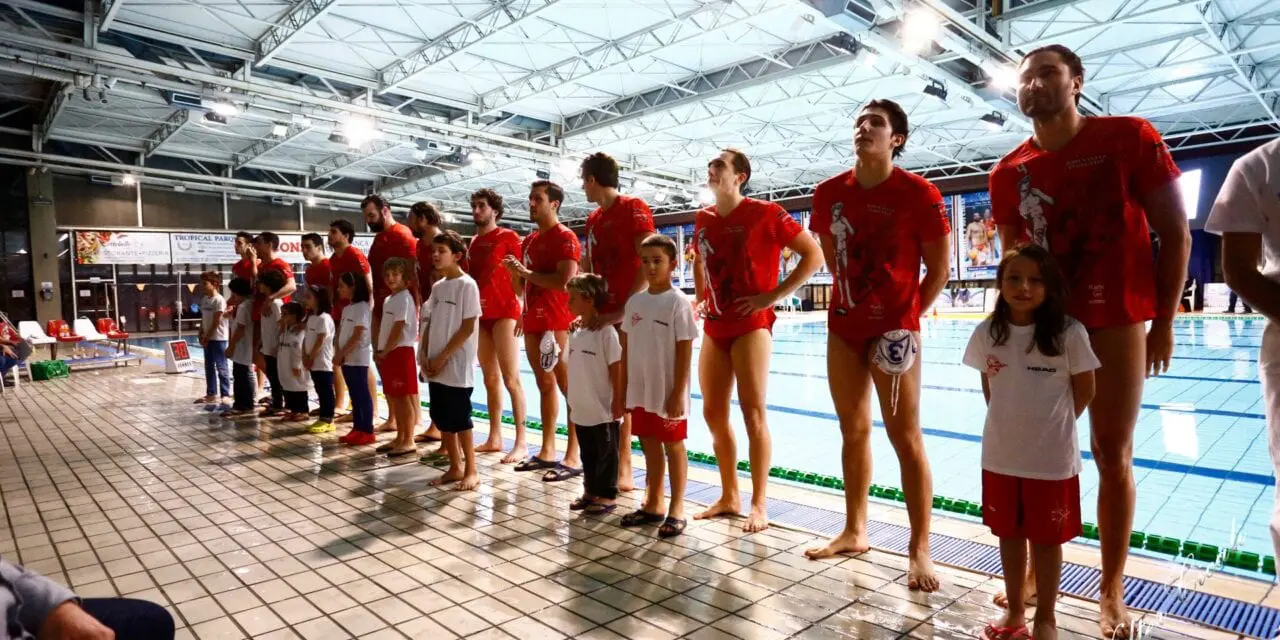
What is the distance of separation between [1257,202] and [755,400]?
1947 millimetres

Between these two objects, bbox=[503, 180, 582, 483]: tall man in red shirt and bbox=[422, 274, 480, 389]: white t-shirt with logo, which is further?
bbox=[503, 180, 582, 483]: tall man in red shirt

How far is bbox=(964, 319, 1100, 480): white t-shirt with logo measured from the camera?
2.03 meters

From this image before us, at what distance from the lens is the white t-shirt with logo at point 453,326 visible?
4047 millimetres

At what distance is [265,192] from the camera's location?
72.3ft

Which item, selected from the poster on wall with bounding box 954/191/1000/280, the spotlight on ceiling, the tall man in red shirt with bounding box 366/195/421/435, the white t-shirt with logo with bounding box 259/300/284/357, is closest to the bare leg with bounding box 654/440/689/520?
the tall man in red shirt with bounding box 366/195/421/435

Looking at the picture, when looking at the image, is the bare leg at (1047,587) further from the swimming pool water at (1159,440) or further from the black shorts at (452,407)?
the black shorts at (452,407)

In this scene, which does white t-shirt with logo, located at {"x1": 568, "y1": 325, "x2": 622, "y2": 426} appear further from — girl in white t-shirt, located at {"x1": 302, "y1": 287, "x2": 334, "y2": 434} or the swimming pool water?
girl in white t-shirt, located at {"x1": 302, "y1": 287, "x2": 334, "y2": 434}

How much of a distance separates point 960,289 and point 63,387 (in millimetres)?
22700

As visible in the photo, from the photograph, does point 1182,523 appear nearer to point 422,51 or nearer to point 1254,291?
point 1254,291

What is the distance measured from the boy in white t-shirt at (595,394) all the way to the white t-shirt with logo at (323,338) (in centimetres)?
313

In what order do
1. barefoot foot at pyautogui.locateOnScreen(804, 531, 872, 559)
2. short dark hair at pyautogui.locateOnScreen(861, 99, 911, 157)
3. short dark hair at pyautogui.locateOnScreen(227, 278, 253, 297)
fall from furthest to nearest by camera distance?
short dark hair at pyautogui.locateOnScreen(227, 278, 253, 297) < barefoot foot at pyautogui.locateOnScreen(804, 531, 872, 559) < short dark hair at pyautogui.locateOnScreen(861, 99, 911, 157)

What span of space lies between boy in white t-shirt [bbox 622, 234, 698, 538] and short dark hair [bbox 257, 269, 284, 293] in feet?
15.5

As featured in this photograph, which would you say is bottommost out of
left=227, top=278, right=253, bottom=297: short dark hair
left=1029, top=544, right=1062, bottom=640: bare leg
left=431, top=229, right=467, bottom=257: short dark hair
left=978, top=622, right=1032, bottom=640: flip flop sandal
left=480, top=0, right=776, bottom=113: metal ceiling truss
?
left=978, top=622, right=1032, bottom=640: flip flop sandal

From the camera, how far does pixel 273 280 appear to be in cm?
671
